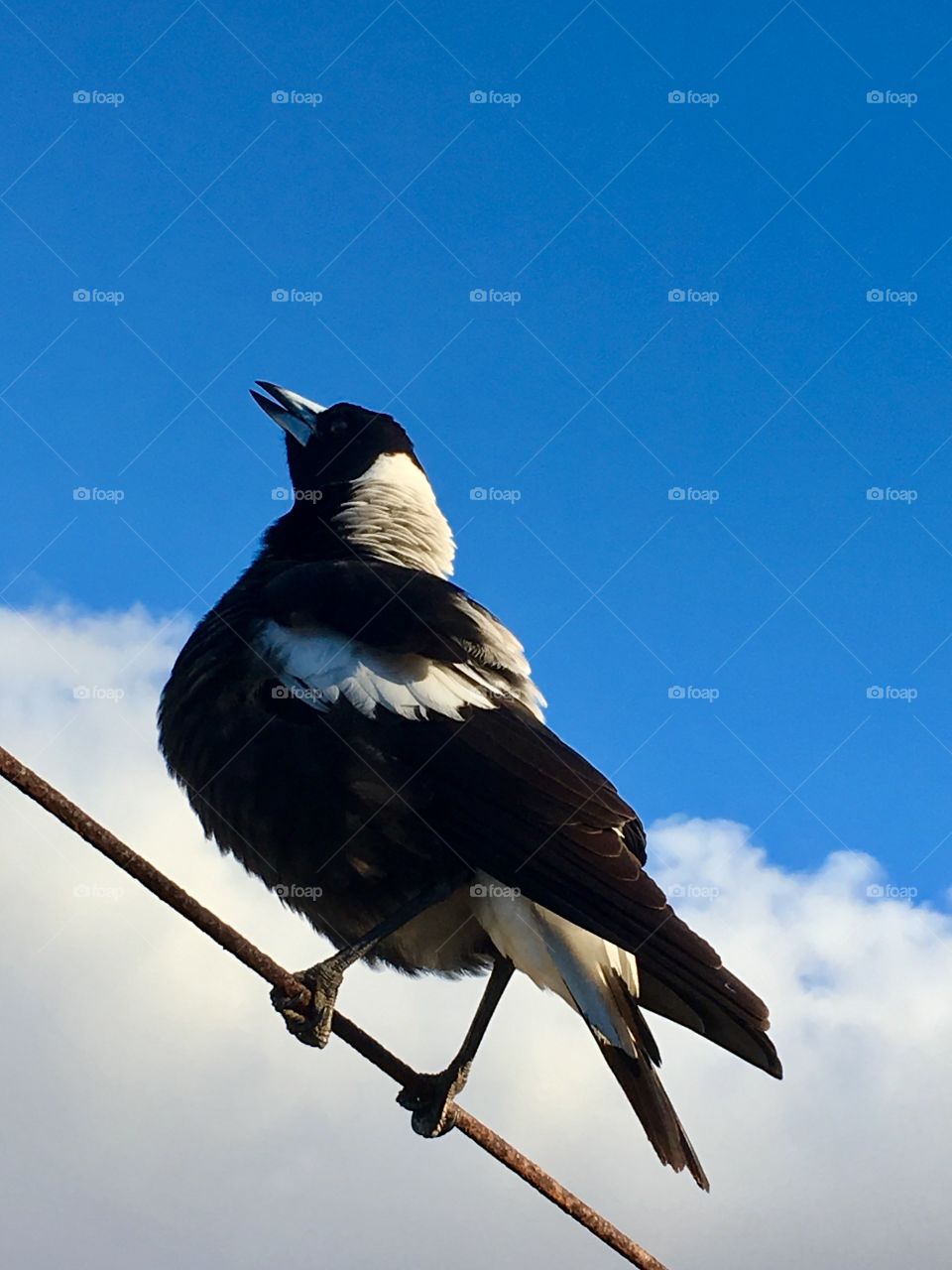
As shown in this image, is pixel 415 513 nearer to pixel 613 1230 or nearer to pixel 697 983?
pixel 697 983

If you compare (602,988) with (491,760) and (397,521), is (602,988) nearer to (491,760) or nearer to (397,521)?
(491,760)

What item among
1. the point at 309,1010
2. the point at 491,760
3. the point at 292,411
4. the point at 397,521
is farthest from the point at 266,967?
the point at 292,411

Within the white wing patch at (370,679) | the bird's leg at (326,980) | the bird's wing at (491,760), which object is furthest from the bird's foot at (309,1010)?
the white wing patch at (370,679)

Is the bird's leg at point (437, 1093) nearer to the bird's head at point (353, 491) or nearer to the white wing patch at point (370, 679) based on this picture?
the white wing patch at point (370, 679)

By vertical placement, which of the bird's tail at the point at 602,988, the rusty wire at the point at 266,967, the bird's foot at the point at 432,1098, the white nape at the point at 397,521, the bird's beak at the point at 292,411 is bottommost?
the rusty wire at the point at 266,967

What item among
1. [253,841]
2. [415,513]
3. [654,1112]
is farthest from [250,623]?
[654,1112]
